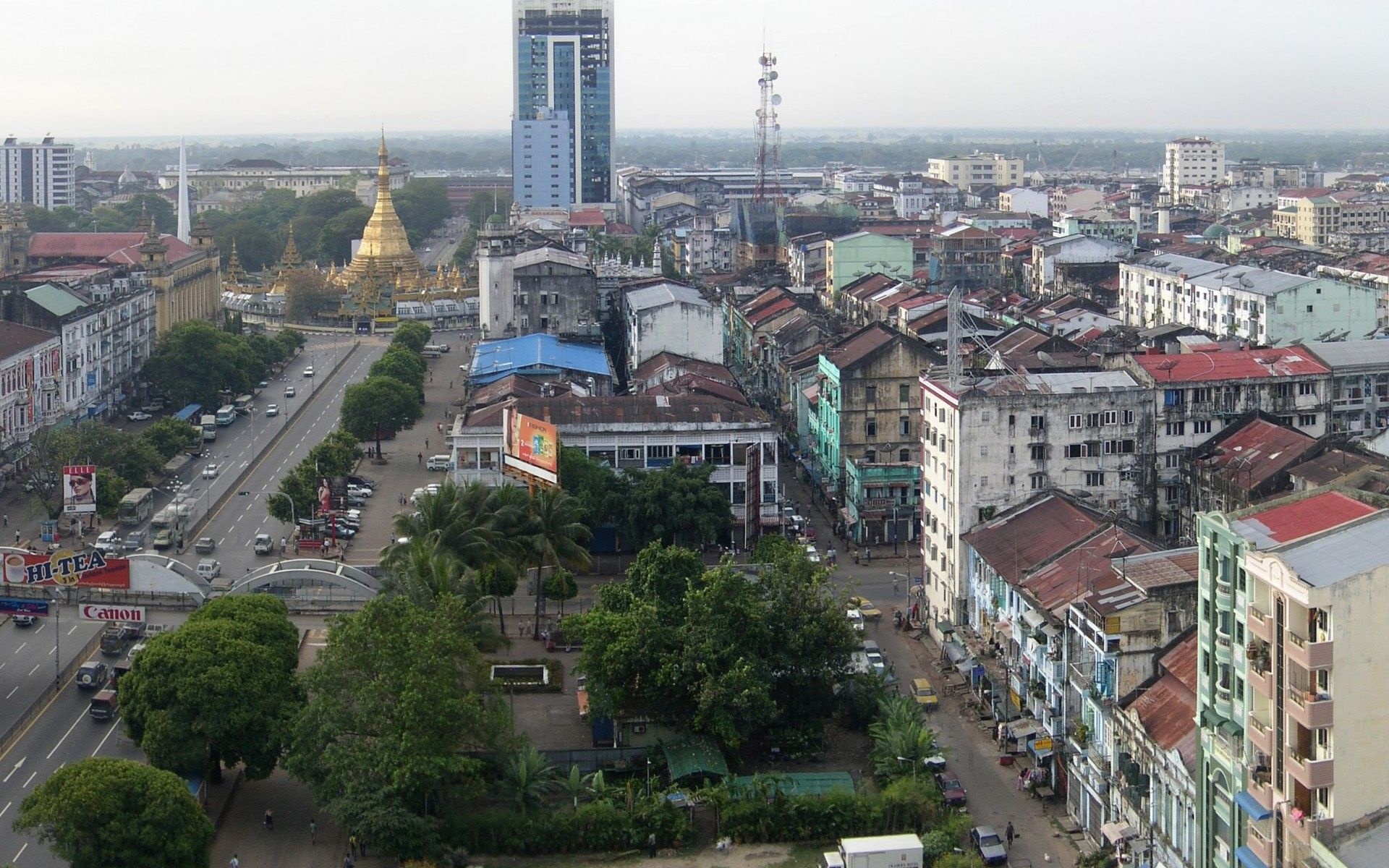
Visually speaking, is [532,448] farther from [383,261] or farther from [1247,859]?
[383,261]

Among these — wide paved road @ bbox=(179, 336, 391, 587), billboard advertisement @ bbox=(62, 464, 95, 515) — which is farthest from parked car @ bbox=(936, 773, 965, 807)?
billboard advertisement @ bbox=(62, 464, 95, 515)

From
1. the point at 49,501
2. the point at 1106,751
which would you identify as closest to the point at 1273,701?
the point at 1106,751

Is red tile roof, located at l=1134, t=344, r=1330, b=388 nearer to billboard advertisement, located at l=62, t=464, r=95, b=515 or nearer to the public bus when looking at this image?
billboard advertisement, located at l=62, t=464, r=95, b=515

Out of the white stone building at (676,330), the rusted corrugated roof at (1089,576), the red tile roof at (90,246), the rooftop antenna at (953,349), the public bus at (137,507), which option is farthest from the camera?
the red tile roof at (90,246)

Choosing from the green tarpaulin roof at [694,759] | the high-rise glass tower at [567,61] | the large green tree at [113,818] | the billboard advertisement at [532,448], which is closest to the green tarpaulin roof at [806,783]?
the green tarpaulin roof at [694,759]

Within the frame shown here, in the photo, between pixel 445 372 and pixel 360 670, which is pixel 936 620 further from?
pixel 445 372

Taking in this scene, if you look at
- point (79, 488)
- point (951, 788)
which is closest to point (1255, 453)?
point (951, 788)

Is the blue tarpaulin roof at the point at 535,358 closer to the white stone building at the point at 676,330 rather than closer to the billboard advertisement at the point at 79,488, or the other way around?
the white stone building at the point at 676,330
